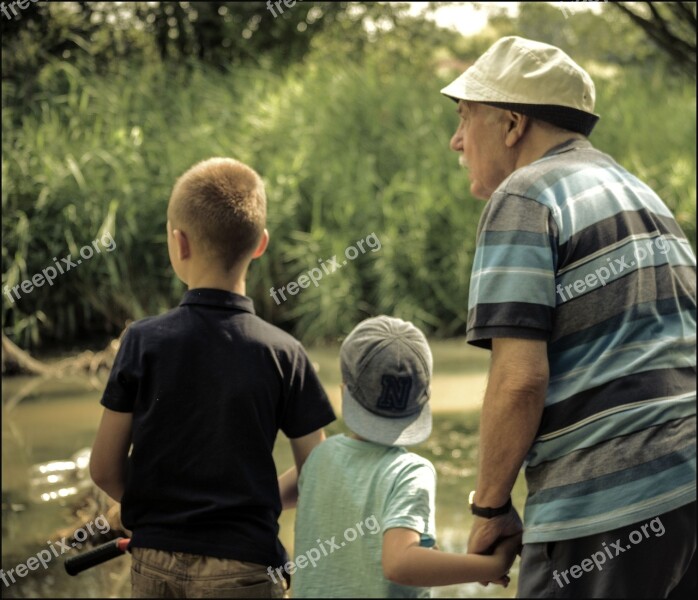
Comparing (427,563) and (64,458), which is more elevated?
(427,563)

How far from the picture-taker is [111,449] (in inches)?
85.8

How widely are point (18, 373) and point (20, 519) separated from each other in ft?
7.86

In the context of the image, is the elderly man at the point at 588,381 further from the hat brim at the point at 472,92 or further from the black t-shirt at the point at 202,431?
the black t-shirt at the point at 202,431

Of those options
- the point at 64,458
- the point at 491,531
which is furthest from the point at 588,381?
the point at 64,458

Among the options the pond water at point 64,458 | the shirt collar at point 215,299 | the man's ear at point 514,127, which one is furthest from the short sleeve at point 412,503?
the pond water at point 64,458

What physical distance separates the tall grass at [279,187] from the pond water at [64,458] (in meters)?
0.92

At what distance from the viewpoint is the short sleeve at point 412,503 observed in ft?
6.34

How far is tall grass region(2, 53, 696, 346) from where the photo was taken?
8.29 m

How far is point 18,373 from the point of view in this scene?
7.01m

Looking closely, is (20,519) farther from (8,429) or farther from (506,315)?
(506,315)

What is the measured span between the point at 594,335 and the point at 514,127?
0.40 metres

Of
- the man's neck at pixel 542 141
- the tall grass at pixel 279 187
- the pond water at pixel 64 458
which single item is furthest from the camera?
the tall grass at pixel 279 187

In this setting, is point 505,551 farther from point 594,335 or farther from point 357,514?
point 594,335

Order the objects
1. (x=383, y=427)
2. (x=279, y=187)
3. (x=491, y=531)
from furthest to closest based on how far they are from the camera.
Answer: (x=279, y=187) < (x=383, y=427) < (x=491, y=531)
